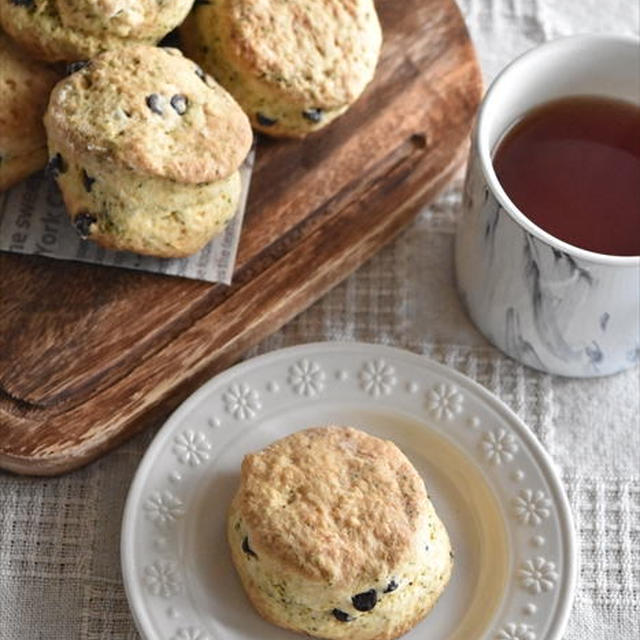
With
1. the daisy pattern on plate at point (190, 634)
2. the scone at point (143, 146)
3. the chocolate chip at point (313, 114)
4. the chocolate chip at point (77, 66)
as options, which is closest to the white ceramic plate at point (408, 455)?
the daisy pattern on plate at point (190, 634)

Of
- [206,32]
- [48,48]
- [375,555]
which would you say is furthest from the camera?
[206,32]

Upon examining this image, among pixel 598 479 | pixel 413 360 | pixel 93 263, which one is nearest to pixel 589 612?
pixel 598 479

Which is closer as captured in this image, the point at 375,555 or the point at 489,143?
the point at 375,555

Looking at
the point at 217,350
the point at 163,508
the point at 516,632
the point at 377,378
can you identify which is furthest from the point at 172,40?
the point at 516,632

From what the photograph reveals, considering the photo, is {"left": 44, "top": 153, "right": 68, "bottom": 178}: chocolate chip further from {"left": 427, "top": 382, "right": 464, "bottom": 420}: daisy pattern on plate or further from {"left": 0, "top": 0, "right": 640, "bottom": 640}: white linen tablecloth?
{"left": 427, "top": 382, "right": 464, "bottom": 420}: daisy pattern on plate

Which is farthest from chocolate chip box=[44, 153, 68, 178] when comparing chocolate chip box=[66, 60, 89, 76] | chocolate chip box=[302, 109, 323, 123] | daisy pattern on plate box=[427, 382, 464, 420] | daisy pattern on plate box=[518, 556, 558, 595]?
daisy pattern on plate box=[518, 556, 558, 595]

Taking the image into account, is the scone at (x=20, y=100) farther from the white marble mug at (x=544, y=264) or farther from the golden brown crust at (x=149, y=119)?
the white marble mug at (x=544, y=264)

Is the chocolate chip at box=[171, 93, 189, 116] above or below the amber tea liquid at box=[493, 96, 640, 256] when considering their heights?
above

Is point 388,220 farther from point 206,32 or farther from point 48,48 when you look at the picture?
point 48,48

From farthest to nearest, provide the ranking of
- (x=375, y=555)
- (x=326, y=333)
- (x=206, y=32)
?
(x=326, y=333)
(x=206, y=32)
(x=375, y=555)
